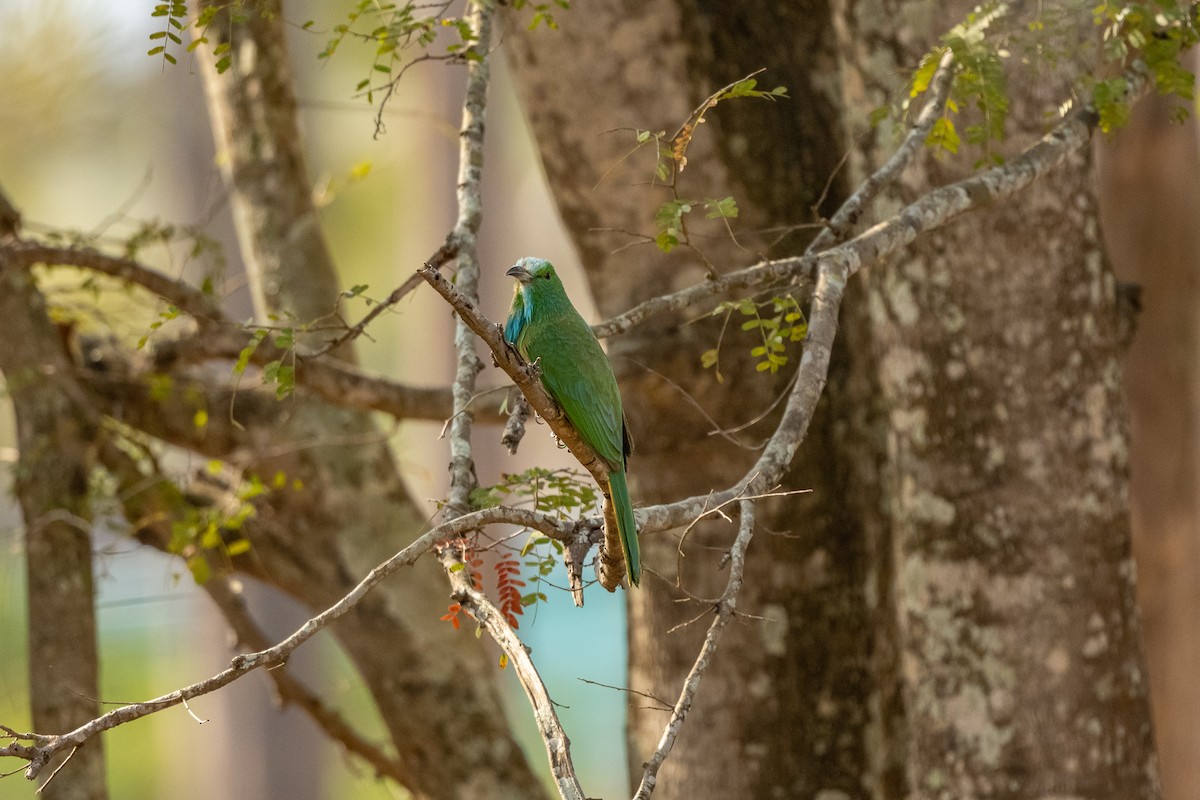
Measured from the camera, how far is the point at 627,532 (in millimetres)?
2020

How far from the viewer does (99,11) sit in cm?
696

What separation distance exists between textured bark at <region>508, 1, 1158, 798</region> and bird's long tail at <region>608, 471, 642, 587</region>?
1060 mm

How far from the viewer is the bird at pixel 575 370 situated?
2086 millimetres

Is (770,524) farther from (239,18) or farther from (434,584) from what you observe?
(239,18)

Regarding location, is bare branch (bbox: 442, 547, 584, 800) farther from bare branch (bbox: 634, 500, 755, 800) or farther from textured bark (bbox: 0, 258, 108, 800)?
textured bark (bbox: 0, 258, 108, 800)

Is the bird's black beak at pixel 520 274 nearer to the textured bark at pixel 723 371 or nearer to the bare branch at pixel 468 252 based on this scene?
the bare branch at pixel 468 252

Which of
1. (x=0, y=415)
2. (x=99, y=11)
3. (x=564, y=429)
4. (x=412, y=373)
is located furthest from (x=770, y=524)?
(x=412, y=373)

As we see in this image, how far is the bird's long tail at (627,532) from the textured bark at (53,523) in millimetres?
2051

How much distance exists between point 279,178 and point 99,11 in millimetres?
3102

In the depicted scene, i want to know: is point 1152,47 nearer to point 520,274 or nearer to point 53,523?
point 520,274

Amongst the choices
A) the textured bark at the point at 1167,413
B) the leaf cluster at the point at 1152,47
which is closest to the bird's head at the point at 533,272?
the leaf cluster at the point at 1152,47

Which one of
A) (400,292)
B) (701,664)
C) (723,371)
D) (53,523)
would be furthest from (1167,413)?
(53,523)

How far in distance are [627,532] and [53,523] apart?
2442mm

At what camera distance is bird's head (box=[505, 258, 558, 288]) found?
263 centimetres
